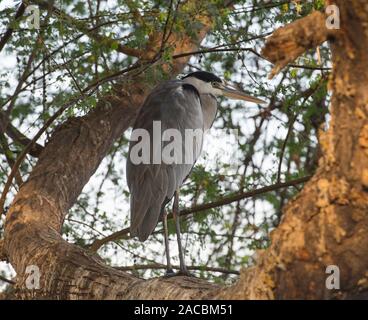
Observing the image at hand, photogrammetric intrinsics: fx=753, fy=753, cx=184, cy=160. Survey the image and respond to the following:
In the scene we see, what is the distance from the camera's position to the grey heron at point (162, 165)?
4422 mm

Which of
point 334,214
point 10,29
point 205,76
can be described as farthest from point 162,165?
point 334,214

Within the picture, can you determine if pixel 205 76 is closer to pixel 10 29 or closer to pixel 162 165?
pixel 162 165

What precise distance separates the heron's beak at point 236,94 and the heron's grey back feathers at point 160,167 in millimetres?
345

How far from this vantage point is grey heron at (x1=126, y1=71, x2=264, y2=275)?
442 cm

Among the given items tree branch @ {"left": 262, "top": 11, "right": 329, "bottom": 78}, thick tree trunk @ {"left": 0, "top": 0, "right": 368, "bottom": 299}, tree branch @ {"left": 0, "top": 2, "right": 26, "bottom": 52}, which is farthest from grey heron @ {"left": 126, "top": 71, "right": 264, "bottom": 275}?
tree branch @ {"left": 262, "top": 11, "right": 329, "bottom": 78}

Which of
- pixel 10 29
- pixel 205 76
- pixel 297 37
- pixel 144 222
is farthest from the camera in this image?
pixel 205 76

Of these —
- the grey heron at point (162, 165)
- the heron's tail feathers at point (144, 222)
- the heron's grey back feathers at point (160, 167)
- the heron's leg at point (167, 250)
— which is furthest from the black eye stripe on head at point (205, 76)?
the heron's tail feathers at point (144, 222)

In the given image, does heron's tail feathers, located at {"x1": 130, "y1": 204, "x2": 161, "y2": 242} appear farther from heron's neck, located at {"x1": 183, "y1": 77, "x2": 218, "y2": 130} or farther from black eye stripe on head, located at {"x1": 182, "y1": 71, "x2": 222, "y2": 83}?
black eye stripe on head, located at {"x1": 182, "y1": 71, "x2": 222, "y2": 83}

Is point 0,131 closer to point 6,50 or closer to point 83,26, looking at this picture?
point 6,50

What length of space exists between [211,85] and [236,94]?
205mm

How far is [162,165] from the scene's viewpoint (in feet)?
15.4

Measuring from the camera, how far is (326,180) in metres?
2.46
